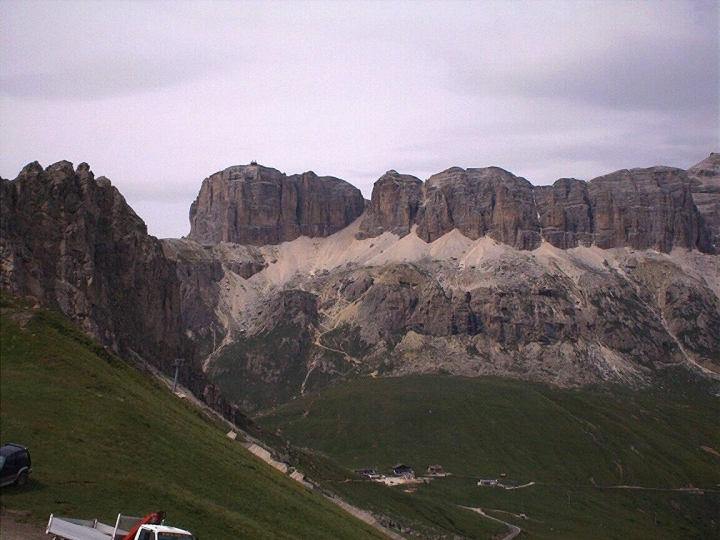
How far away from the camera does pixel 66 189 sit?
129625 millimetres

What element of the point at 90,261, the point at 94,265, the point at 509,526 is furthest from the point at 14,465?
the point at 509,526

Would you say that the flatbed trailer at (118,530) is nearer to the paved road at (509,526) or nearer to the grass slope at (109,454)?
the grass slope at (109,454)

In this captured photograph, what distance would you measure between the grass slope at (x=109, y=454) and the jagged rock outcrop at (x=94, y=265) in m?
42.5

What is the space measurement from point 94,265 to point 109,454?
8451 centimetres

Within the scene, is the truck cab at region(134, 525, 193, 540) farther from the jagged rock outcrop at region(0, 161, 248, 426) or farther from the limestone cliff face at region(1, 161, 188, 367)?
the limestone cliff face at region(1, 161, 188, 367)

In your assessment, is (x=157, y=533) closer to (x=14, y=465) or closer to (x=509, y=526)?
(x=14, y=465)

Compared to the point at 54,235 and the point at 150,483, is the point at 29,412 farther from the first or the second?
the point at 54,235

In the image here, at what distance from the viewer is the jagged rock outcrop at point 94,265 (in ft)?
365

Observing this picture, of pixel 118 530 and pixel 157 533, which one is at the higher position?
pixel 157 533

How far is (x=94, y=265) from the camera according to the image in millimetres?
127312

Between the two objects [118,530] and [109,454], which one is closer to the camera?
[118,530]

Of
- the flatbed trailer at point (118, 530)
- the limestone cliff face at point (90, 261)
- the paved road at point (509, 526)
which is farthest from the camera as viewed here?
the paved road at point (509, 526)

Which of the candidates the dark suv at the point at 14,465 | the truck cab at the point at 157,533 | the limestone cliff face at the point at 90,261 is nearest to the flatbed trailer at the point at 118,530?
the truck cab at the point at 157,533

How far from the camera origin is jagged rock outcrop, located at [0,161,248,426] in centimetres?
11135
